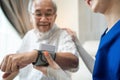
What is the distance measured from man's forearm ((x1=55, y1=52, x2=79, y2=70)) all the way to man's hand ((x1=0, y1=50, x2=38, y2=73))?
119 mm

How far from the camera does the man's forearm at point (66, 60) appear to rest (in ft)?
3.48

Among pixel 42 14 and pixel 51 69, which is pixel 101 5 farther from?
pixel 42 14

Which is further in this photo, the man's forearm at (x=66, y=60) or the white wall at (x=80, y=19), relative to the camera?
the white wall at (x=80, y=19)

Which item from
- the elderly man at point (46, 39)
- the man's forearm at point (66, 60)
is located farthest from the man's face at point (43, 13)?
the man's forearm at point (66, 60)

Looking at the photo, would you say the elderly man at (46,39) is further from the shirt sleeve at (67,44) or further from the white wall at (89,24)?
the white wall at (89,24)

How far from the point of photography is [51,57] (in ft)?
3.22

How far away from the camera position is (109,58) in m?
0.65

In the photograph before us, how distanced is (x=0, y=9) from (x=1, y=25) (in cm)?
18

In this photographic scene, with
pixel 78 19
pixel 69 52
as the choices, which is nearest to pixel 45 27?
pixel 69 52

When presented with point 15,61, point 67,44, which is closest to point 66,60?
point 67,44

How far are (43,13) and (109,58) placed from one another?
62cm

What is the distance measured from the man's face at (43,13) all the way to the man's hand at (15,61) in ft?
0.83

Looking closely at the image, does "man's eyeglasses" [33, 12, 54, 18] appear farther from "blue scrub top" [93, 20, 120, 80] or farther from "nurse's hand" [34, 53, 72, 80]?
"blue scrub top" [93, 20, 120, 80]

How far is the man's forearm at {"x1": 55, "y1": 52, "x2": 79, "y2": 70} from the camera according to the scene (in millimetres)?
1062
